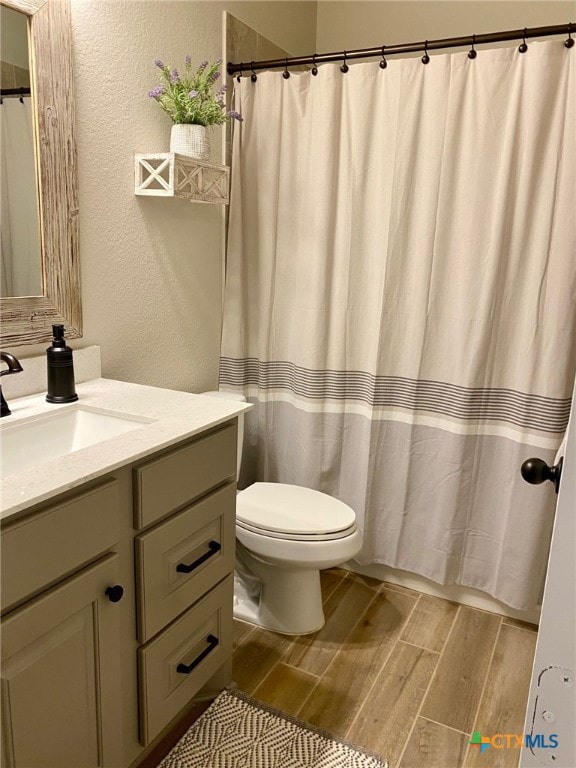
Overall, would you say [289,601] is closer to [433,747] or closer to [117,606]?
[433,747]

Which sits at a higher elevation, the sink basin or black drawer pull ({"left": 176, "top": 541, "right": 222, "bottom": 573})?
the sink basin

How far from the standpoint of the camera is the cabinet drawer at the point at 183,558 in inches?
52.7

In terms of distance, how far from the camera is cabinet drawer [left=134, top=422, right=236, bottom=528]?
50.8 inches

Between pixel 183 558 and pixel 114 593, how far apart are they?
24cm

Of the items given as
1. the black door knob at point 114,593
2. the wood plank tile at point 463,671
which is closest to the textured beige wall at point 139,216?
the black door knob at point 114,593

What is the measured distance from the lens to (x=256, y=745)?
1622 mm

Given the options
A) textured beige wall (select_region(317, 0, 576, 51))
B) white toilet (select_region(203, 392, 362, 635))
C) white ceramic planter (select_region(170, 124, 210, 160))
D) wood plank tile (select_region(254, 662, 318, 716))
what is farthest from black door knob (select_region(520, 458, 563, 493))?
textured beige wall (select_region(317, 0, 576, 51))

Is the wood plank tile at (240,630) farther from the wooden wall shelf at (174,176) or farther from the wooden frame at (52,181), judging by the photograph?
the wooden wall shelf at (174,176)

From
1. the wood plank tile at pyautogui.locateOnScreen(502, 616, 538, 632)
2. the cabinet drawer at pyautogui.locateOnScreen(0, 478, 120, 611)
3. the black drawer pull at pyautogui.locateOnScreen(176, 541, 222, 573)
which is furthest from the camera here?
the wood plank tile at pyautogui.locateOnScreen(502, 616, 538, 632)

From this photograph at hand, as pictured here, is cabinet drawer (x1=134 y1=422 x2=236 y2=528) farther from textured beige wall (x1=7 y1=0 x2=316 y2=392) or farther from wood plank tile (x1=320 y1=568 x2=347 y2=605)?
wood plank tile (x1=320 y1=568 x2=347 y2=605)

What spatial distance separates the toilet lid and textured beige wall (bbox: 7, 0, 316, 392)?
0.50 metres

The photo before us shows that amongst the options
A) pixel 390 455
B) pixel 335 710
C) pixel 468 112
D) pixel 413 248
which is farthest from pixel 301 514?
pixel 468 112

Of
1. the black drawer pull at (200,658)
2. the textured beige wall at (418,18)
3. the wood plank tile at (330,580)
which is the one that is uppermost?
the textured beige wall at (418,18)

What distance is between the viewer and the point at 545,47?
5.95 ft
